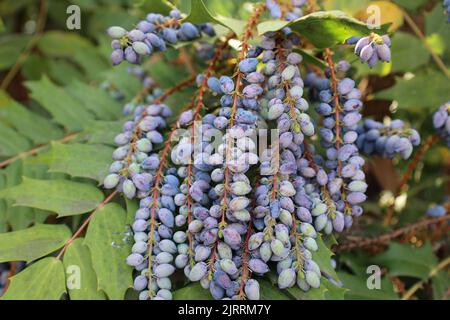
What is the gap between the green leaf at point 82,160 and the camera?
1077 millimetres

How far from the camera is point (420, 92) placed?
133 cm

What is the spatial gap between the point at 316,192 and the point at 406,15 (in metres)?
0.75

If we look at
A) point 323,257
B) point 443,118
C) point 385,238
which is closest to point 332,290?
point 323,257

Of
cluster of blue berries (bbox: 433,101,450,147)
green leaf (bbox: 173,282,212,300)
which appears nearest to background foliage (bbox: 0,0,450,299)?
green leaf (bbox: 173,282,212,300)

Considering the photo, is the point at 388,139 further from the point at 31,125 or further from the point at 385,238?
the point at 31,125

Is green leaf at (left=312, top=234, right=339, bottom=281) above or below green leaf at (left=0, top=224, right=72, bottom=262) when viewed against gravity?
below

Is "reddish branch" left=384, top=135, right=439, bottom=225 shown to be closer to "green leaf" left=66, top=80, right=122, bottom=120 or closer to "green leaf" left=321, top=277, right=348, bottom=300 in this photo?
"green leaf" left=321, top=277, right=348, bottom=300

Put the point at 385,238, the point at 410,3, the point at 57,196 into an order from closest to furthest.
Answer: the point at 57,196, the point at 385,238, the point at 410,3

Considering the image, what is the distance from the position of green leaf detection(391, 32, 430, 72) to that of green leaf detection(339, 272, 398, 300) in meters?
0.56

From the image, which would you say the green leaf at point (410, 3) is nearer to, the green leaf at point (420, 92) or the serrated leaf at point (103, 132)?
the green leaf at point (420, 92)

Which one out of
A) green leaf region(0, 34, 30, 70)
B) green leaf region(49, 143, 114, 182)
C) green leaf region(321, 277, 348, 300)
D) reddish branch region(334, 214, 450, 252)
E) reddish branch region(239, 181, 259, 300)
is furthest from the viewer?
green leaf region(0, 34, 30, 70)

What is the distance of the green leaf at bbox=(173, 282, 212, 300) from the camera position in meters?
0.94

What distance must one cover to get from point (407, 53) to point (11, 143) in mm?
1035

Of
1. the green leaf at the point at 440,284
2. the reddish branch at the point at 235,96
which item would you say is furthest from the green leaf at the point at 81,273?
the green leaf at the point at 440,284
